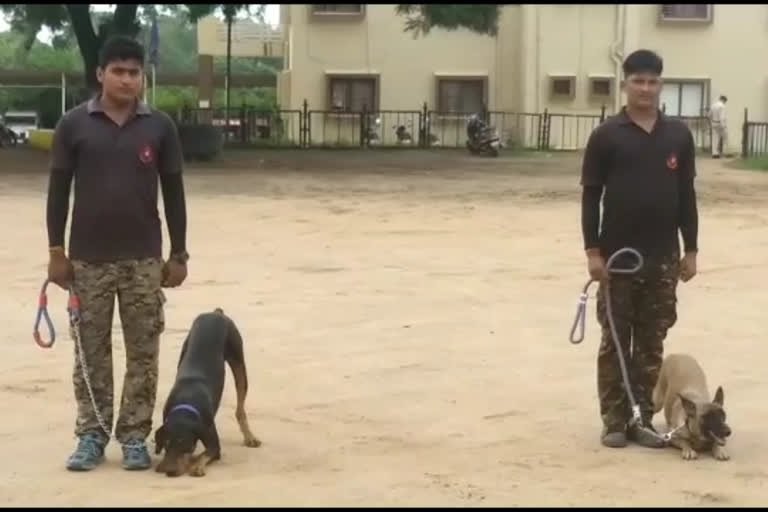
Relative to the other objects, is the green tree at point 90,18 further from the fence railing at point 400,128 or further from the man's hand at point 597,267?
the man's hand at point 597,267

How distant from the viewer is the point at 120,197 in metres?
6.36

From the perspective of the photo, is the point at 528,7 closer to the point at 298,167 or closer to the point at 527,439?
the point at 298,167

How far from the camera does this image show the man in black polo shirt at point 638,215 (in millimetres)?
6887

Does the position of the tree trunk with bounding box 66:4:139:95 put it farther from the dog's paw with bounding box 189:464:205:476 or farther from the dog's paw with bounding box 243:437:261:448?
the dog's paw with bounding box 189:464:205:476

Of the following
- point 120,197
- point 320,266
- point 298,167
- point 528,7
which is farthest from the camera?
point 528,7

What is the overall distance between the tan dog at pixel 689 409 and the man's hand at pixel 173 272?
255 centimetres

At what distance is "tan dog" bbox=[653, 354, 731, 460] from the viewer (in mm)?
6695

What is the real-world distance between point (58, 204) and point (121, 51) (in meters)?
0.76

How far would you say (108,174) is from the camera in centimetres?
634

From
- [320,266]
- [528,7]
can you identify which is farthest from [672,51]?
[320,266]

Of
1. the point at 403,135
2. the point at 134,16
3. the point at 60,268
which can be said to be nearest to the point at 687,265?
the point at 60,268

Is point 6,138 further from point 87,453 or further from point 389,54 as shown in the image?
point 87,453

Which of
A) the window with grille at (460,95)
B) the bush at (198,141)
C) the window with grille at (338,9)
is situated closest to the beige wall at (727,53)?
the window with grille at (460,95)

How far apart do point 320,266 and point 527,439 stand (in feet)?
23.0
